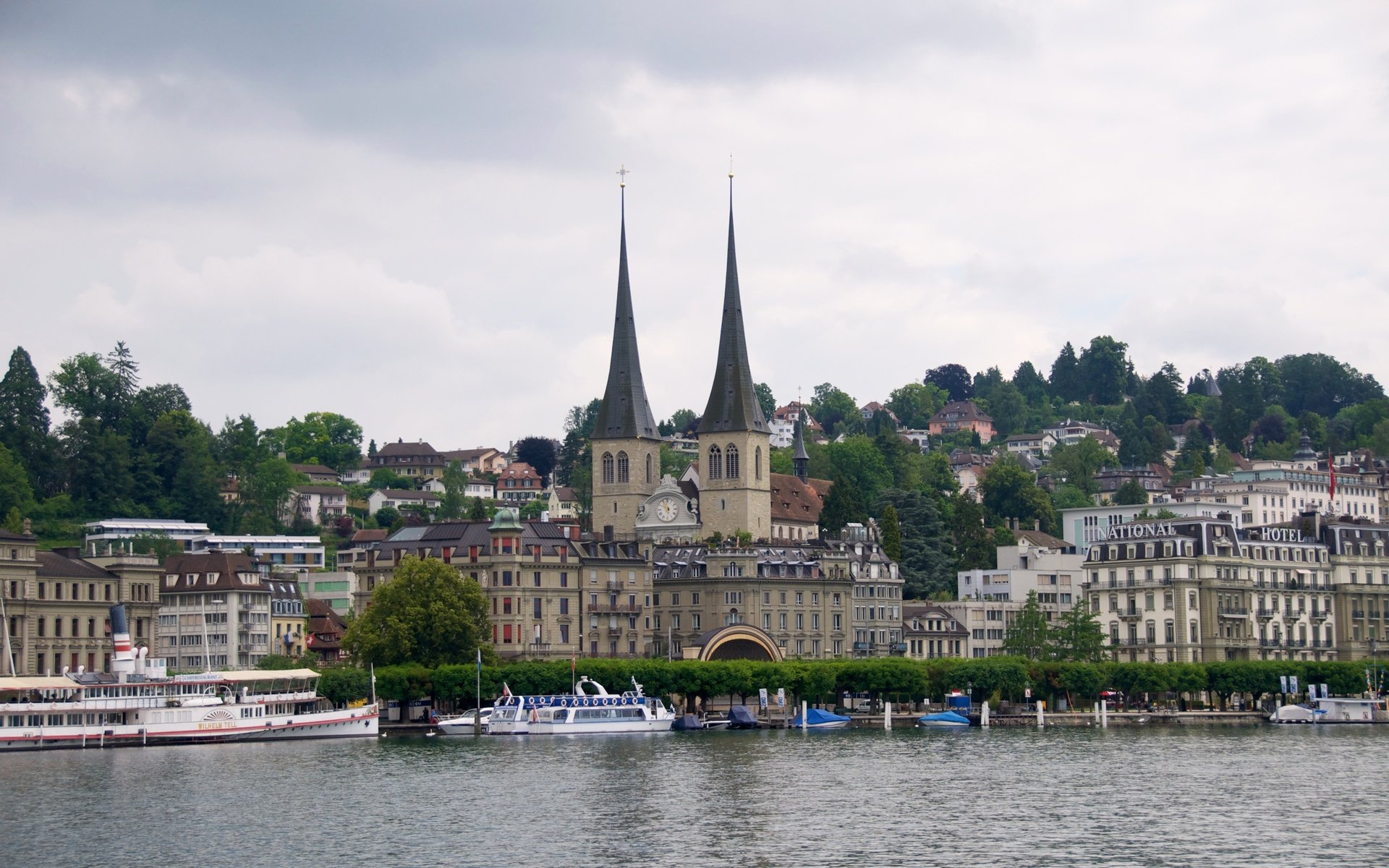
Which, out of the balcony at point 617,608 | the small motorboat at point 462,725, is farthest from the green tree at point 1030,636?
the small motorboat at point 462,725

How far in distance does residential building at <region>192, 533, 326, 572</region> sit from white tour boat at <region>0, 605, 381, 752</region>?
66.0 m

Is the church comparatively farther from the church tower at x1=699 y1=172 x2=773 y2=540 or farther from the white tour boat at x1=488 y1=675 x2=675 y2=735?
the white tour boat at x1=488 y1=675 x2=675 y2=735

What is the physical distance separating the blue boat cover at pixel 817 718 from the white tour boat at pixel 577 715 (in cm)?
850

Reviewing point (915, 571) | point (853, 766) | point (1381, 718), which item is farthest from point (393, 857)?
point (915, 571)

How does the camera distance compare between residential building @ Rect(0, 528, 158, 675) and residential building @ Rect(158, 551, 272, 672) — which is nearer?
residential building @ Rect(0, 528, 158, 675)

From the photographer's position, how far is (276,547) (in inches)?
7594

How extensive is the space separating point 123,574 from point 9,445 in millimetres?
65129

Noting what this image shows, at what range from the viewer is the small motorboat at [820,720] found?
4808 inches

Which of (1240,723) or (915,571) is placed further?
(915,571)

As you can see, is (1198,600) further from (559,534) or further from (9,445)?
(9,445)

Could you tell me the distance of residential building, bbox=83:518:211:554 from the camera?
176625mm

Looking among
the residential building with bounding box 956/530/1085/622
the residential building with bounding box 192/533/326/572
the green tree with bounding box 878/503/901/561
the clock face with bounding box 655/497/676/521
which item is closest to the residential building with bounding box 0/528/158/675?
the residential building with bounding box 192/533/326/572

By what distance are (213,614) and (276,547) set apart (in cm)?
4768

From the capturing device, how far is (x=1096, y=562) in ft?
486
